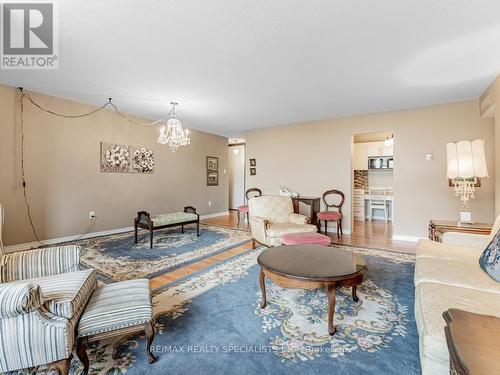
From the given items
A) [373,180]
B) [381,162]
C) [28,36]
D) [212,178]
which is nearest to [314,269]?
[28,36]

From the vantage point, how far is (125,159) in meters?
5.20

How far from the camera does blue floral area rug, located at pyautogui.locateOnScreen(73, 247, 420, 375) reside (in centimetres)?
148

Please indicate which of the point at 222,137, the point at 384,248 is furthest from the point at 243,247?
the point at 222,137

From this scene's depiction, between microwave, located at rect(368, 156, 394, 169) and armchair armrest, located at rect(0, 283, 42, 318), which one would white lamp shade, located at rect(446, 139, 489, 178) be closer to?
microwave, located at rect(368, 156, 394, 169)

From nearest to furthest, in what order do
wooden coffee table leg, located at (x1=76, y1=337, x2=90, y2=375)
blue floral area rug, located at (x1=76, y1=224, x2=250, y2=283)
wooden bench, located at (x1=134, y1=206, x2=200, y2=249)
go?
wooden coffee table leg, located at (x1=76, y1=337, x2=90, y2=375)
blue floral area rug, located at (x1=76, y1=224, x2=250, y2=283)
wooden bench, located at (x1=134, y1=206, x2=200, y2=249)

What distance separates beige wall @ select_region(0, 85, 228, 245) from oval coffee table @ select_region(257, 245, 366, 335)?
160 inches

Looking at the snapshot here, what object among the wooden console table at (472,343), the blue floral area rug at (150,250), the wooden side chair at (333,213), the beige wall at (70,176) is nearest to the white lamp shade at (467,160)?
the wooden side chair at (333,213)

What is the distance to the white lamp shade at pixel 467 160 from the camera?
2859mm

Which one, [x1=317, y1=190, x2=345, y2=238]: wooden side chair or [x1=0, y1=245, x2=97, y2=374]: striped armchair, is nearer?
[x1=0, y1=245, x2=97, y2=374]: striped armchair

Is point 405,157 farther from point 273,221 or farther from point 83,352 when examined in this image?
point 83,352

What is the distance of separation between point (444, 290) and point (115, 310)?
82.7 inches

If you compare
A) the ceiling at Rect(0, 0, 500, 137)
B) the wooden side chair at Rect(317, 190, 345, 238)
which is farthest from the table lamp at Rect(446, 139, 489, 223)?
the wooden side chair at Rect(317, 190, 345, 238)

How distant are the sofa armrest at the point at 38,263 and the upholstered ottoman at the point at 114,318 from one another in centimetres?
52

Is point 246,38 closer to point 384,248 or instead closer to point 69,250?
point 69,250
